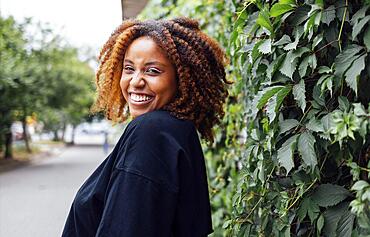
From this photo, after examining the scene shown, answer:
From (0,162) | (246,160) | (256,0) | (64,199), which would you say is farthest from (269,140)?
(0,162)

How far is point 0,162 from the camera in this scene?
520 inches

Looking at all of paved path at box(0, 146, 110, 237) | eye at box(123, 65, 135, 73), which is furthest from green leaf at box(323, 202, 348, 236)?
paved path at box(0, 146, 110, 237)

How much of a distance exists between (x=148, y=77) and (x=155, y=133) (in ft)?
0.71

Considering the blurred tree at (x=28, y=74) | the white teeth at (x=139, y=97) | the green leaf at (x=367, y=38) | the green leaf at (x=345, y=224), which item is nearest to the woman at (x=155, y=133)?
the white teeth at (x=139, y=97)

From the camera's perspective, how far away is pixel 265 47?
1253mm

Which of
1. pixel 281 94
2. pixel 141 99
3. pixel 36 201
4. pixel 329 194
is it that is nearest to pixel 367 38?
pixel 281 94

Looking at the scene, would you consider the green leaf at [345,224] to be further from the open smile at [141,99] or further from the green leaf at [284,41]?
Result: the open smile at [141,99]

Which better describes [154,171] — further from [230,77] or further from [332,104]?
[230,77]

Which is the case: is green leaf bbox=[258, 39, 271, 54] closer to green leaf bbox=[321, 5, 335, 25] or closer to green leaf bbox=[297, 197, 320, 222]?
green leaf bbox=[321, 5, 335, 25]

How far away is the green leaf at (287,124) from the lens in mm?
1183

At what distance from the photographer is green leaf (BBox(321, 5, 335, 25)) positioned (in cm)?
108

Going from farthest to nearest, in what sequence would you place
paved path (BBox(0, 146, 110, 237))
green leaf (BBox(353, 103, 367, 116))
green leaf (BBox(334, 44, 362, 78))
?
1. paved path (BBox(0, 146, 110, 237))
2. green leaf (BBox(334, 44, 362, 78))
3. green leaf (BBox(353, 103, 367, 116))

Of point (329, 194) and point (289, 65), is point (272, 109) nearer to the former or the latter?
point (289, 65)

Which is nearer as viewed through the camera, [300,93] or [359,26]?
[359,26]
